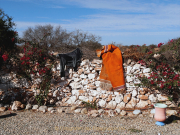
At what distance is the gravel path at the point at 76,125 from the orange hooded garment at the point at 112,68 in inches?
50.8

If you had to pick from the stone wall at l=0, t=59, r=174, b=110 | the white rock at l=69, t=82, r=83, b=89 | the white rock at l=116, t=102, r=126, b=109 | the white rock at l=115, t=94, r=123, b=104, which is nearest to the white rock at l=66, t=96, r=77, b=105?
the stone wall at l=0, t=59, r=174, b=110

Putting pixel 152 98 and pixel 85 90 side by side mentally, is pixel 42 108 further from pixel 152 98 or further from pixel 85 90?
pixel 152 98

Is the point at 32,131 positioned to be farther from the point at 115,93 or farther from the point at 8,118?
the point at 115,93

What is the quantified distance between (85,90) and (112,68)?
1364mm

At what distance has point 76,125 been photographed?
495 cm

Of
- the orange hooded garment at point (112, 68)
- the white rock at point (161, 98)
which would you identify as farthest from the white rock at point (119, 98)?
the white rock at point (161, 98)

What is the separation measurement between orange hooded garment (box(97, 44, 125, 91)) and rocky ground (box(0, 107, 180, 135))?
46.5 inches

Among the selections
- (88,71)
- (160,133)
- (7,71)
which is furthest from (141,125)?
(7,71)

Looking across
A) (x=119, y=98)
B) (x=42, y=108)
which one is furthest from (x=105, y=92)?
(x=42, y=108)

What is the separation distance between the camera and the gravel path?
4480mm

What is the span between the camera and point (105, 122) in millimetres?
5199

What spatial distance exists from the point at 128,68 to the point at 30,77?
3.68 m

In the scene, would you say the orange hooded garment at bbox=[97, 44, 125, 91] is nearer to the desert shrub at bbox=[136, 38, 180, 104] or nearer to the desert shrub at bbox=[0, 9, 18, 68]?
the desert shrub at bbox=[136, 38, 180, 104]

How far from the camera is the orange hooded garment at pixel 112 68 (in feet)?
21.1
